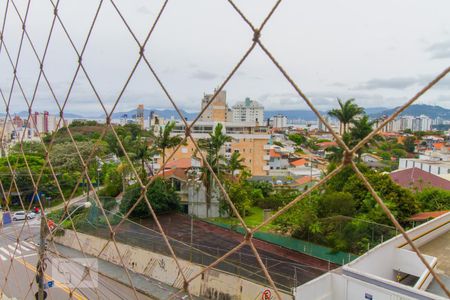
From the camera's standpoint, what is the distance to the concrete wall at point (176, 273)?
3.82 metres

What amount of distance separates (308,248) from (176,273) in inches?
67.9

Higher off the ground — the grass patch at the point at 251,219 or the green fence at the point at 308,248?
the green fence at the point at 308,248

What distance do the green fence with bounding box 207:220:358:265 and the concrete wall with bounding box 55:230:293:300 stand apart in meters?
1.08

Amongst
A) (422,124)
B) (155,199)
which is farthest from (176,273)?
(422,124)

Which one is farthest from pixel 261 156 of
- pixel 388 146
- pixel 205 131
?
pixel 388 146

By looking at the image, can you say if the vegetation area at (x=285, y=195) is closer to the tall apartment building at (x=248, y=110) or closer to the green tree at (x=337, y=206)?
the green tree at (x=337, y=206)

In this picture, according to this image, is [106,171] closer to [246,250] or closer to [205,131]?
[205,131]

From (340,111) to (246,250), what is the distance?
3236 millimetres

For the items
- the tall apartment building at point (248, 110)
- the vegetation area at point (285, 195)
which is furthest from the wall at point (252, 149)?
the tall apartment building at point (248, 110)

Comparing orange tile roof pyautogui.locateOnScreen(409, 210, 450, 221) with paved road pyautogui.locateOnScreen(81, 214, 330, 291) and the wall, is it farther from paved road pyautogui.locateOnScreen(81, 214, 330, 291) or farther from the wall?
the wall

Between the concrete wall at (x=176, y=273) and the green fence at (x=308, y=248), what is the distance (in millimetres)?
1080

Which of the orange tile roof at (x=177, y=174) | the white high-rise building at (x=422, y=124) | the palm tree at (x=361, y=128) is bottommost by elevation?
the orange tile roof at (x=177, y=174)

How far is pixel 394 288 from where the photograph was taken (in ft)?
8.40

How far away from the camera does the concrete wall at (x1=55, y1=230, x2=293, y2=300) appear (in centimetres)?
382
